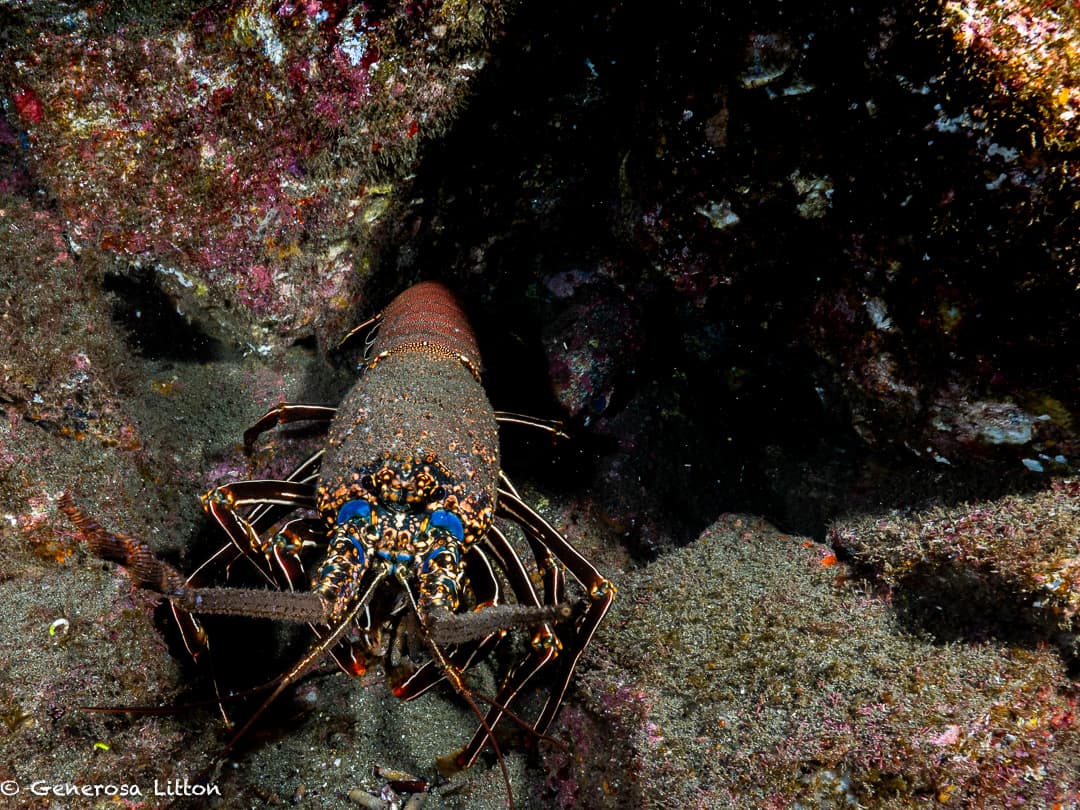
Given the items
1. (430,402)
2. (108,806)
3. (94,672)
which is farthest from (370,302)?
(108,806)

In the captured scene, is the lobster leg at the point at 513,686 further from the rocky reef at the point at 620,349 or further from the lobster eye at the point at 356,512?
the lobster eye at the point at 356,512

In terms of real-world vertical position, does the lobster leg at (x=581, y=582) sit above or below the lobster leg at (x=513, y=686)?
above

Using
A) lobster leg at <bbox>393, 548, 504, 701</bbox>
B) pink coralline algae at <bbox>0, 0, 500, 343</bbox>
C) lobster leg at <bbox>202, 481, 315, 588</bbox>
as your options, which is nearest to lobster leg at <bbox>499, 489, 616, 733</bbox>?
lobster leg at <bbox>393, 548, 504, 701</bbox>

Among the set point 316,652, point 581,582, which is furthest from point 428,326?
point 316,652

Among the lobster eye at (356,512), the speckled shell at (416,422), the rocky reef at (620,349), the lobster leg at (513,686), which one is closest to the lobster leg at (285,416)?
the rocky reef at (620,349)

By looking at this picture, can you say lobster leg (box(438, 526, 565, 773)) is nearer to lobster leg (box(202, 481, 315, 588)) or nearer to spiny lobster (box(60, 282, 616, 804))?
spiny lobster (box(60, 282, 616, 804))

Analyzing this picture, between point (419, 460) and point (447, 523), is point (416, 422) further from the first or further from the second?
point (447, 523)

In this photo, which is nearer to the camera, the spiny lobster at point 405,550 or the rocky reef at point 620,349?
the rocky reef at point 620,349

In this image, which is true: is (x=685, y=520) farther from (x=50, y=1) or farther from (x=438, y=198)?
(x=50, y=1)
